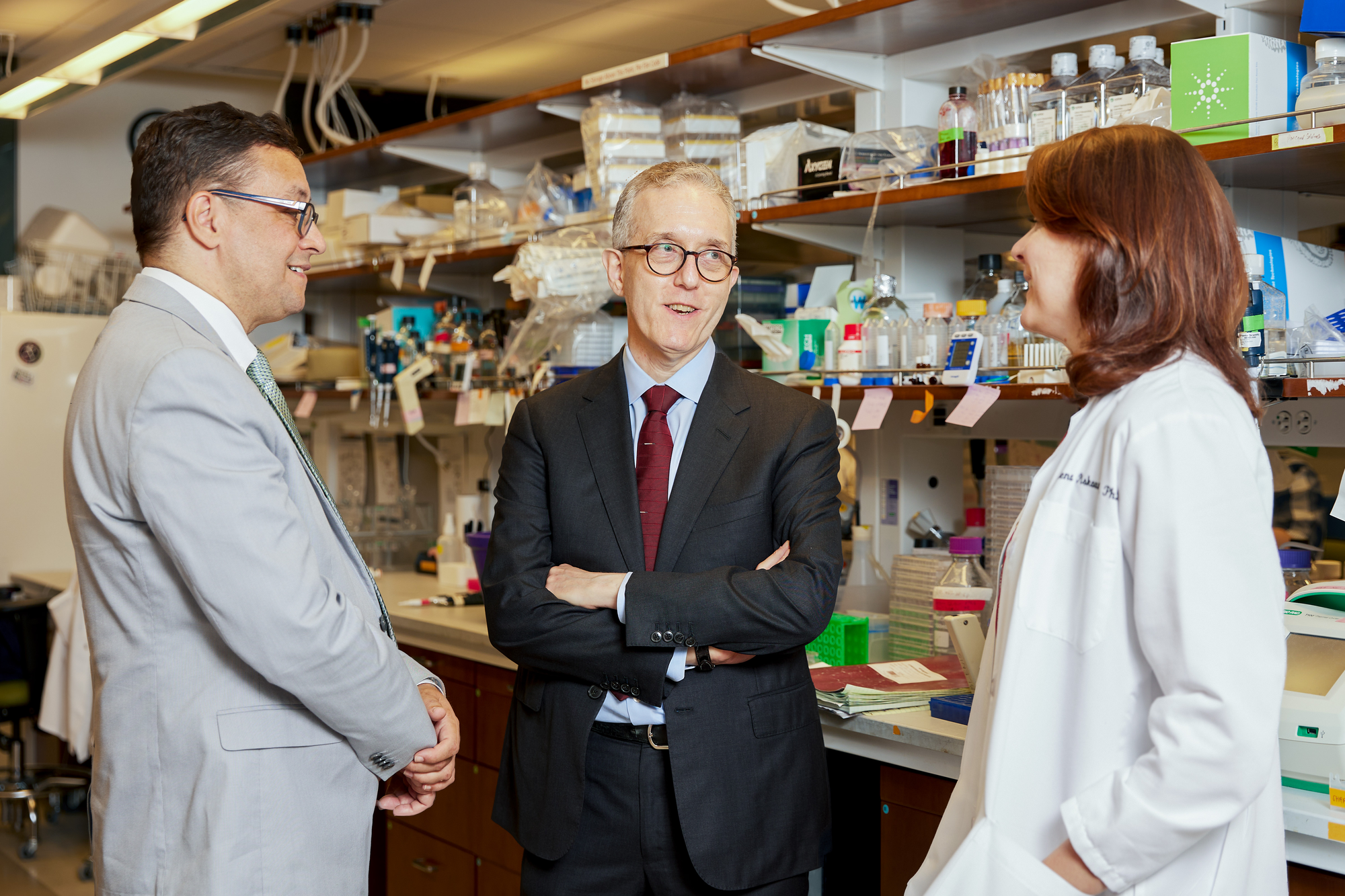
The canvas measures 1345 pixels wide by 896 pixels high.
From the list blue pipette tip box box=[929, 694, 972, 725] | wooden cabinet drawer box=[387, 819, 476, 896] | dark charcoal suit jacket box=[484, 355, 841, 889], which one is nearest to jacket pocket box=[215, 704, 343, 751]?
dark charcoal suit jacket box=[484, 355, 841, 889]

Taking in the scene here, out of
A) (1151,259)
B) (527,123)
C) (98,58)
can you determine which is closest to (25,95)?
(98,58)

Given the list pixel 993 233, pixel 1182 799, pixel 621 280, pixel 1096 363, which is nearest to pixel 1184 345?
pixel 1096 363

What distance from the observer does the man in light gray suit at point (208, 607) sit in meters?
1.38

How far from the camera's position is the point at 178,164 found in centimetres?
156

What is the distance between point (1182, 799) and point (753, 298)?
6.87ft

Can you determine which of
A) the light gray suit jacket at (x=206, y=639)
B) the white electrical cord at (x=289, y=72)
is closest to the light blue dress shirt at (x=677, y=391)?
the light gray suit jacket at (x=206, y=639)

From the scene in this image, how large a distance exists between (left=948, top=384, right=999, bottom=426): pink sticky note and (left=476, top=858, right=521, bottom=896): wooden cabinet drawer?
1512 millimetres

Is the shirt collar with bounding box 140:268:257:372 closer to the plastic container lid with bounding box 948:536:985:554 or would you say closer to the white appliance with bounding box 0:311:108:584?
the plastic container lid with bounding box 948:536:985:554

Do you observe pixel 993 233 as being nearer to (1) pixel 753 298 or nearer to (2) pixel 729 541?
(1) pixel 753 298

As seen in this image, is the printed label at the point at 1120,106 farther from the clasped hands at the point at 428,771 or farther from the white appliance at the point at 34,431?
the white appliance at the point at 34,431

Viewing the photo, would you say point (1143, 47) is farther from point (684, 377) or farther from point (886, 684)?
point (886, 684)

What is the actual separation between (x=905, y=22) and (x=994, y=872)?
182 centimetres

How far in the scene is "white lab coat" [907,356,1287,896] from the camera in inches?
41.4

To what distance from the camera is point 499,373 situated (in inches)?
131
